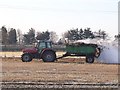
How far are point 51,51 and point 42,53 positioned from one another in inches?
40.3

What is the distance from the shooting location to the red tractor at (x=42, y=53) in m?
40.8

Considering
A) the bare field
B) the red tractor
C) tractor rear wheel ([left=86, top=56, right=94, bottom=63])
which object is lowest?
tractor rear wheel ([left=86, top=56, right=94, bottom=63])

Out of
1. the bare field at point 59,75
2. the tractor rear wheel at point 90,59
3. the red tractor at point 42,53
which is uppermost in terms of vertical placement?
the red tractor at point 42,53

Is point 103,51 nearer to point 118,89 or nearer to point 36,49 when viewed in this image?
point 36,49

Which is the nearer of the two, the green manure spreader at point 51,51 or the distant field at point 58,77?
the distant field at point 58,77

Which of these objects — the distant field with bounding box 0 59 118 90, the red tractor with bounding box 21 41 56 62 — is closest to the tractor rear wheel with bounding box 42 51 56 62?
the red tractor with bounding box 21 41 56 62

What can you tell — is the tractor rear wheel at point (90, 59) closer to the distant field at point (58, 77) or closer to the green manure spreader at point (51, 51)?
the green manure spreader at point (51, 51)

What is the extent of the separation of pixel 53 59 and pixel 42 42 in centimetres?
213

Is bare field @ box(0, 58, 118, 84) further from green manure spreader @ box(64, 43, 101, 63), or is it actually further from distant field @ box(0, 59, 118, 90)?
green manure spreader @ box(64, 43, 101, 63)

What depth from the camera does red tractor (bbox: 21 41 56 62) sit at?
4084 centimetres

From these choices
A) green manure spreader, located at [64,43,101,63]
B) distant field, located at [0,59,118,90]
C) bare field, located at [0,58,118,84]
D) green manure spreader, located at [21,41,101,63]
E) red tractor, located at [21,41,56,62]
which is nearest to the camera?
distant field, located at [0,59,118,90]

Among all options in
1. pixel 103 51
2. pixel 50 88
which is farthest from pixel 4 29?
pixel 50 88

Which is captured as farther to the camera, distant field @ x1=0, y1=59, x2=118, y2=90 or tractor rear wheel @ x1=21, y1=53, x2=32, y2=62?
tractor rear wheel @ x1=21, y1=53, x2=32, y2=62

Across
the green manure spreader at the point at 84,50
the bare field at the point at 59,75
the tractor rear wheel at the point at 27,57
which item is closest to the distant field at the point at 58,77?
the bare field at the point at 59,75
